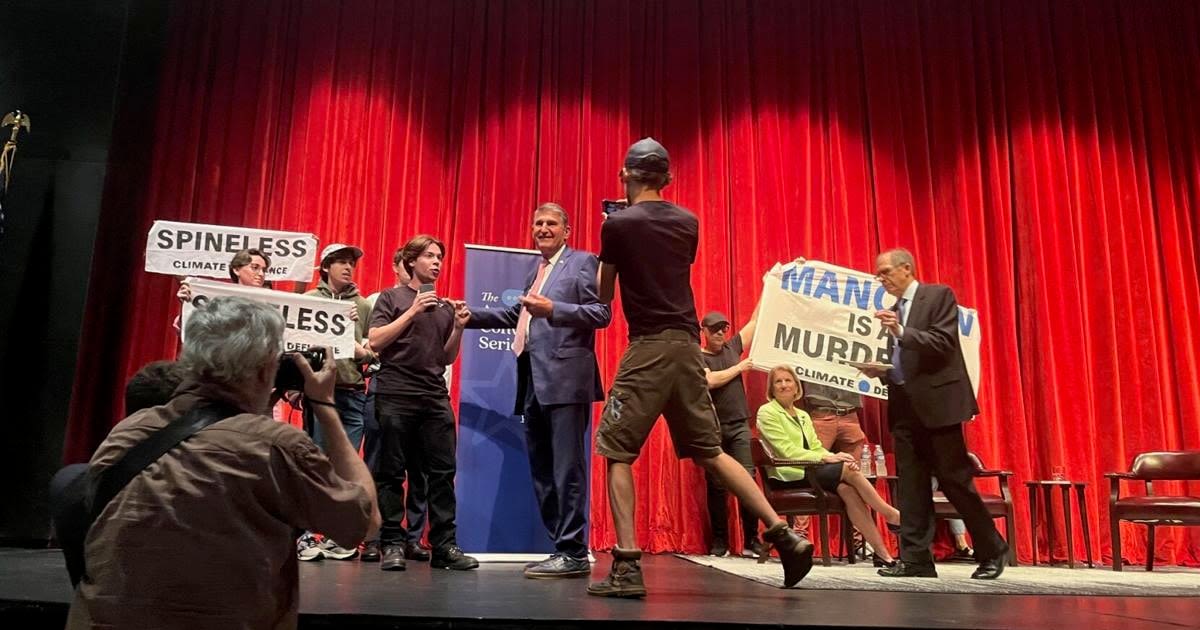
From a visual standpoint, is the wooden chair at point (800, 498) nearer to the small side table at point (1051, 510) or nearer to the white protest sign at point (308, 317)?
the small side table at point (1051, 510)

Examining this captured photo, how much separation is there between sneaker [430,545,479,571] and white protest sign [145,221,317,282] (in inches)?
69.0

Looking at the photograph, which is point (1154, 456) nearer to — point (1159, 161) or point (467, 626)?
point (1159, 161)

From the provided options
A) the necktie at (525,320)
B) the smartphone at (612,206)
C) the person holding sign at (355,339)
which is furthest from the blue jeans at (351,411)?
the smartphone at (612,206)

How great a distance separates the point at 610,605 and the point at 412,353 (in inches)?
74.7

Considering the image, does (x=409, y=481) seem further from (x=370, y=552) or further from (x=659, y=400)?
(x=659, y=400)

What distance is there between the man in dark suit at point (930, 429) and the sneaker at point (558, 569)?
1498 millimetres

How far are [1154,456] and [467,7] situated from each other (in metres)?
6.05

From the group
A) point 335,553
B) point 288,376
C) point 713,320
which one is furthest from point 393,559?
point 713,320

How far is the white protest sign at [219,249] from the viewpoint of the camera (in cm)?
468

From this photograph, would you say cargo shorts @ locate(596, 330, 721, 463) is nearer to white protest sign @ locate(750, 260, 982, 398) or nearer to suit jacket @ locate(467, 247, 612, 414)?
suit jacket @ locate(467, 247, 612, 414)

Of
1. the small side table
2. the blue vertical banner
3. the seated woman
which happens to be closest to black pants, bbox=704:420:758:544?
the seated woman

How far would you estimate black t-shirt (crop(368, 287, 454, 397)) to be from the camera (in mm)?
4059

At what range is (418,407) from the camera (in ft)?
13.2

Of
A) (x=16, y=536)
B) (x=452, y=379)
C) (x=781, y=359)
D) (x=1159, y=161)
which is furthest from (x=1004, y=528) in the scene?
(x=16, y=536)
